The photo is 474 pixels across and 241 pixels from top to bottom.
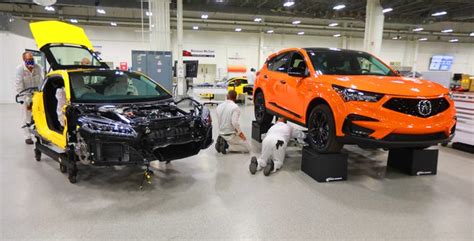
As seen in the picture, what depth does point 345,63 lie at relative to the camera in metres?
4.50

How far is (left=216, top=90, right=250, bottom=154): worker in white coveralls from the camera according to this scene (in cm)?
496

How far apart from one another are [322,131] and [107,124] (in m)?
2.53

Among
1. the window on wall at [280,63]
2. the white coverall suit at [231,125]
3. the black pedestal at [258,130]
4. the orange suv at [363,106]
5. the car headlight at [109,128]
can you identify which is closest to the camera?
the car headlight at [109,128]

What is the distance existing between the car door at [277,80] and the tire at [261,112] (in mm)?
360

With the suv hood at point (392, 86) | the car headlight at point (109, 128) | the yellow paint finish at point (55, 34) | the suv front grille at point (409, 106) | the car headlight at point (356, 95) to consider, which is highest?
the yellow paint finish at point (55, 34)

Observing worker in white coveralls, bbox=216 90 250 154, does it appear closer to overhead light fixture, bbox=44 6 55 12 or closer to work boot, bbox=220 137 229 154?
work boot, bbox=220 137 229 154

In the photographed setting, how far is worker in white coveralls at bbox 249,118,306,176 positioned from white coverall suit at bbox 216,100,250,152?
2.78 ft

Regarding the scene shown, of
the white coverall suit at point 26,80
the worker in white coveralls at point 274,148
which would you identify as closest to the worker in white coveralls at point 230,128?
the worker in white coveralls at point 274,148

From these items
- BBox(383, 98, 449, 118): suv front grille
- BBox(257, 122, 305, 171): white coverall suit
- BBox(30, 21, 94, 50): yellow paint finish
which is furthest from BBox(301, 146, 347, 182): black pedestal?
BBox(30, 21, 94, 50): yellow paint finish

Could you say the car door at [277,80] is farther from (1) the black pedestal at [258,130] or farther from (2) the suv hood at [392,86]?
(2) the suv hood at [392,86]

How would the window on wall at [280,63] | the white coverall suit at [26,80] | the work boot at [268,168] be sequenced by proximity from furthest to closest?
the white coverall suit at [26,80] → the window on wall at [280,63] → the work boot at [268,168]

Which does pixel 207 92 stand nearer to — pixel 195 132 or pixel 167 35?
pixel 167 35

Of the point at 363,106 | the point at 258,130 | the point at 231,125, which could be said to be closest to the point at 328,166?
the point at 363,106

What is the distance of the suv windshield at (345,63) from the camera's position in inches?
170
